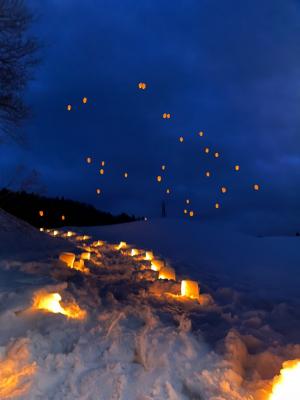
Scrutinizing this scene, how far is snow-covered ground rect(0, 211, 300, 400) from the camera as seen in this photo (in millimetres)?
2742

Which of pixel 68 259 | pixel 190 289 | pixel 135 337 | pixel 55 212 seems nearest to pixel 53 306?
pixel 135 337

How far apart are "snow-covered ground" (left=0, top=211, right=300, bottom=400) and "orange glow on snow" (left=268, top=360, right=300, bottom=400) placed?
10 cm

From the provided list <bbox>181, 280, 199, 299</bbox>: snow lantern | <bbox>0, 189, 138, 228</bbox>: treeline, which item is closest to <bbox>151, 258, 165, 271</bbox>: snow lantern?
<bbox>181, 280, 199, 299</bbox>: snow lantern

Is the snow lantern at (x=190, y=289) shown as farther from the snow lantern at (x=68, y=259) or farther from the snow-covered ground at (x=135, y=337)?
the snow lantern at (x=68, y=259)

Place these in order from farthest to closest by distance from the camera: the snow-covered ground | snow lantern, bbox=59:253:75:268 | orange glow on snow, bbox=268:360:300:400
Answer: snow lantern, bbox=59:253:75:268 < the snow-covered ground < orange glow on snow, bbox=268:360:300:400

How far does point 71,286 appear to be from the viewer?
5066 mm

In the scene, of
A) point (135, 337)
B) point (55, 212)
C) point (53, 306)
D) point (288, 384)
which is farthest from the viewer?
point (55, 212)

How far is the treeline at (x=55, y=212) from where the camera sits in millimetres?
22391

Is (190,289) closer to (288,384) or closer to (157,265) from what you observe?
(157,265)

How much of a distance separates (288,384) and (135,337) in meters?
1.34

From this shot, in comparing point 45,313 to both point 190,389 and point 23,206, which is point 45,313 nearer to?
point 190,389

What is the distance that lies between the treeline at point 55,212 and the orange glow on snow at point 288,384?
1929cm

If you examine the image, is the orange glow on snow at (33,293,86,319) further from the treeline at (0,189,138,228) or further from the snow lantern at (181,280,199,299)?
the treeline at (0,189,138,228)

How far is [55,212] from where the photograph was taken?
25.1 meters
